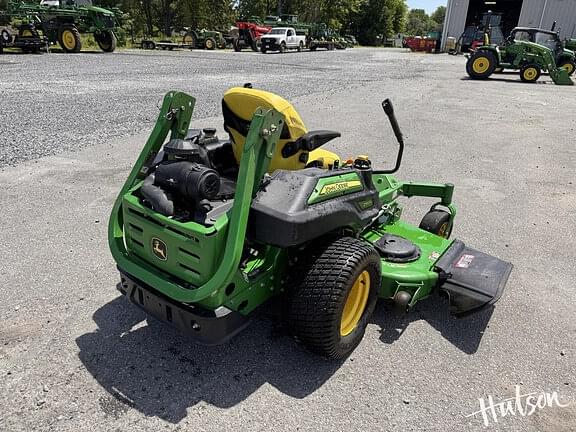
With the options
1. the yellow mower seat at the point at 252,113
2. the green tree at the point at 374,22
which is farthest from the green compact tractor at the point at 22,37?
the green tree at the point at 374,22

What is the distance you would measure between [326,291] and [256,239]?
17.2 inches

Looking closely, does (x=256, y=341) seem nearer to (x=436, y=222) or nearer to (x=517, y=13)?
(x=436, y=222)

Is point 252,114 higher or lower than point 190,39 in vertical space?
higher

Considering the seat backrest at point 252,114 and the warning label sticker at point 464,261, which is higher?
the seat backrest at point 252,114

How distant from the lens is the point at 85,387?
2258mm

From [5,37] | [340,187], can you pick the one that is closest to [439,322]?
[340,187]

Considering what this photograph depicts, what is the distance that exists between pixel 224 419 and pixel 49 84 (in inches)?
451

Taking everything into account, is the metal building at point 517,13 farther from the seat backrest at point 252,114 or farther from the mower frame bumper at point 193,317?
the mower frame bumper at point 193,317

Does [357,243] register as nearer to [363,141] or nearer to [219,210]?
[219,210]

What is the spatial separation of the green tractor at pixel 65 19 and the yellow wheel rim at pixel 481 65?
1584cm

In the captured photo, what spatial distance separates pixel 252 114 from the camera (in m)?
2.55

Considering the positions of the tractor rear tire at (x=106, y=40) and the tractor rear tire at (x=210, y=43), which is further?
the tractor rear tire at (x=210, y=43)

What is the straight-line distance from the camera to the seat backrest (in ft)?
8.21

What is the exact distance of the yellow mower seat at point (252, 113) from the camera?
98.6 inches
